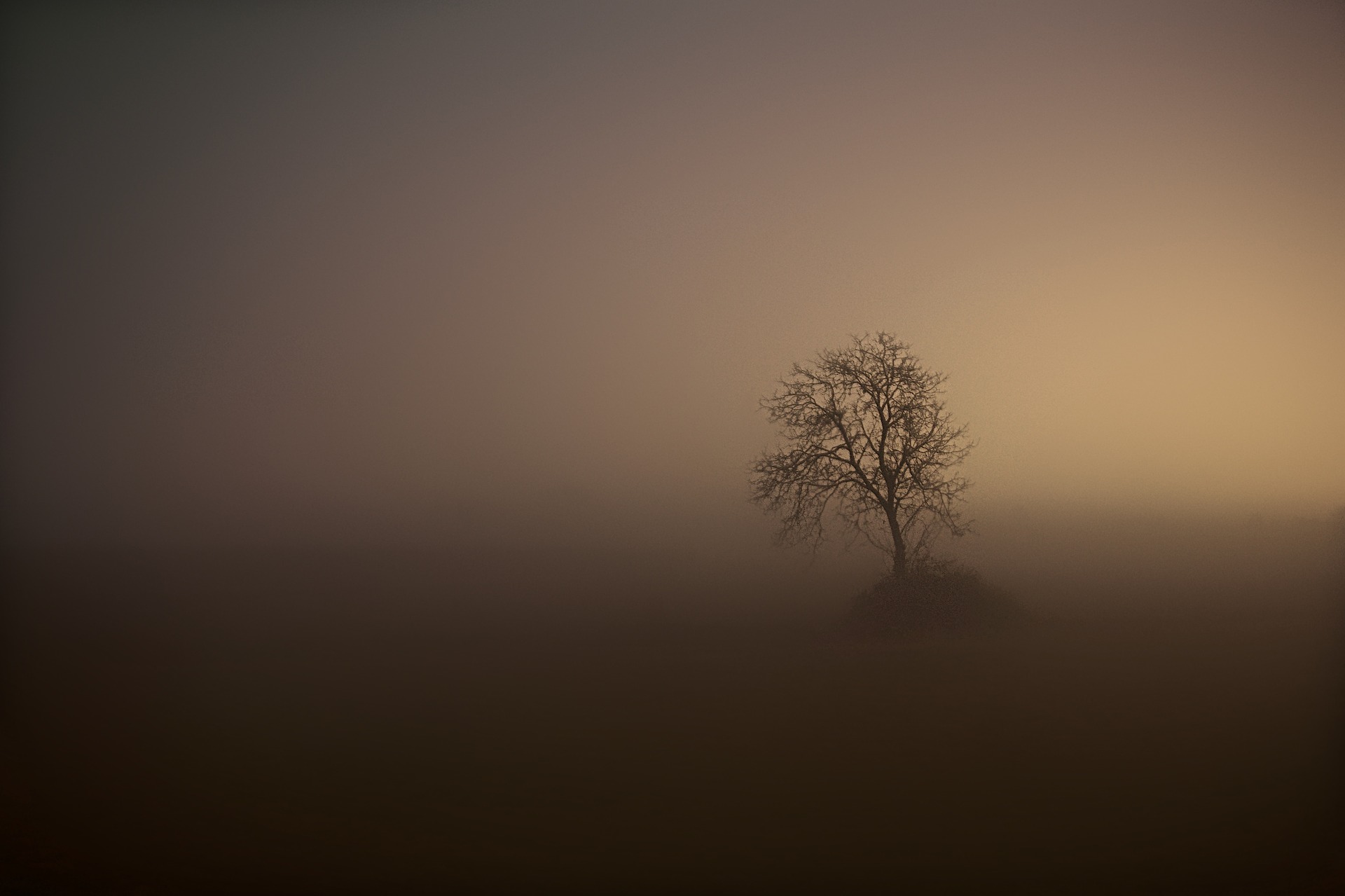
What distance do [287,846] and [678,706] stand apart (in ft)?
12.7

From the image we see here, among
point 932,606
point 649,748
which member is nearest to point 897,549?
point 932,606

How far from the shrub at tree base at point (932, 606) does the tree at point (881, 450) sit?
45cm

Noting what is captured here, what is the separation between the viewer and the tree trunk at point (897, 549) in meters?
10.3

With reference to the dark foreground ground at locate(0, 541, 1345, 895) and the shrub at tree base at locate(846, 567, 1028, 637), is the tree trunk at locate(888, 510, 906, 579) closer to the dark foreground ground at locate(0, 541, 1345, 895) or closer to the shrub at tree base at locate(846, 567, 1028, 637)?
the shrub at tree base at locate(846, 567, 1028, 637)

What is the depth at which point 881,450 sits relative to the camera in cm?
1056

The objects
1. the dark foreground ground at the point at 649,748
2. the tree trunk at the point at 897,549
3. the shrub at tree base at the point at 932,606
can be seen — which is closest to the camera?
the dark foreground ground at the point at 649,748

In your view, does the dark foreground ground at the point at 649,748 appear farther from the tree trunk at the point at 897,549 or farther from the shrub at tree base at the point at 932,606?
the tree trunk at the point at 897,549

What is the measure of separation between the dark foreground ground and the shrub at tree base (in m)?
0.24

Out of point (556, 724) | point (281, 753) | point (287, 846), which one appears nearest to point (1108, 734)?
point (556, 724)

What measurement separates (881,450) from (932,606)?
2.06 m

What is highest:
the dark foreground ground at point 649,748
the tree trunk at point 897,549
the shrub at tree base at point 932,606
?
the tree trunk at point 897,549

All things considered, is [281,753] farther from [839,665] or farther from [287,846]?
[839,665]

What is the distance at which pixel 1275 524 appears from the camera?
1078 cm

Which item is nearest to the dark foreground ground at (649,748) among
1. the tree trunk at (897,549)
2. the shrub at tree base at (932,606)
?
the shrub at tree base at (932,606)
